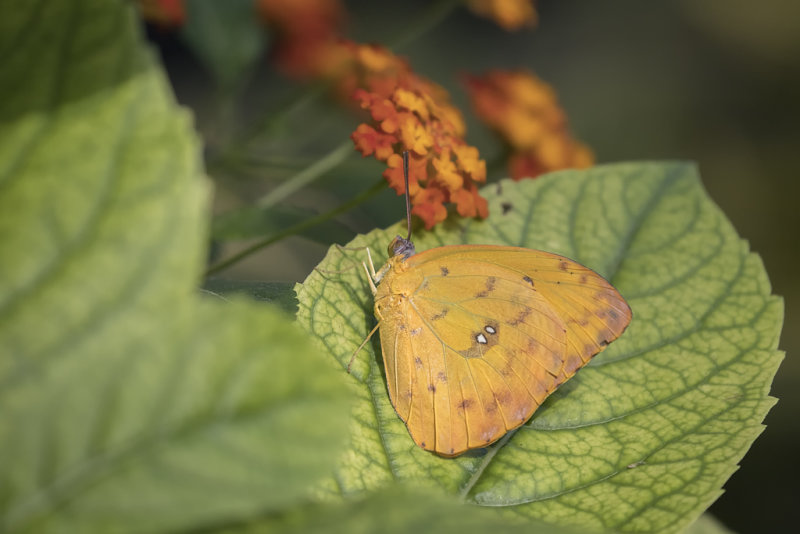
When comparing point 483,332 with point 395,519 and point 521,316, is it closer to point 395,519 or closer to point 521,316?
point 521,316

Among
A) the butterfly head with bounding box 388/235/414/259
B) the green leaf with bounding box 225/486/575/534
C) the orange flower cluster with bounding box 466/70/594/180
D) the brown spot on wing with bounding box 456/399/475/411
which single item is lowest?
the green leaf with bounding box 225/486/575/534

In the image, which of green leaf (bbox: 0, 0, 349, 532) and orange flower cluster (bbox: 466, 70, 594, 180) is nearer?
green leaf (bbox: 0, 0, 349, 532)

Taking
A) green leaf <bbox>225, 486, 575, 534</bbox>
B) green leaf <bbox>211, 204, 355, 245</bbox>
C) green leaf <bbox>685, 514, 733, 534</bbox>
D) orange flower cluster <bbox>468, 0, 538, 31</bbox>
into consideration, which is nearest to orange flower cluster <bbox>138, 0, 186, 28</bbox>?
green leaf <bbox>211, 204, 355, 245</bbox>

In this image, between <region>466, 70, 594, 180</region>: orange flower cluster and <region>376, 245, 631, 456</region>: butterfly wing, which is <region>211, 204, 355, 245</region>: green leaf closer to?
<region>376, 245, 631, 456</region>: butterfly wing

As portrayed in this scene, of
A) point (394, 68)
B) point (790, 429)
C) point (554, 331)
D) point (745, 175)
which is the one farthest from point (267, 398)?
point (745, 175)

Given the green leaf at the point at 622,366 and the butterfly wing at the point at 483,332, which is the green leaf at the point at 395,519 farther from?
the butterfly wing at the point at 483,332

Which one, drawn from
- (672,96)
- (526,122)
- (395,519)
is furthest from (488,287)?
(672,96)
